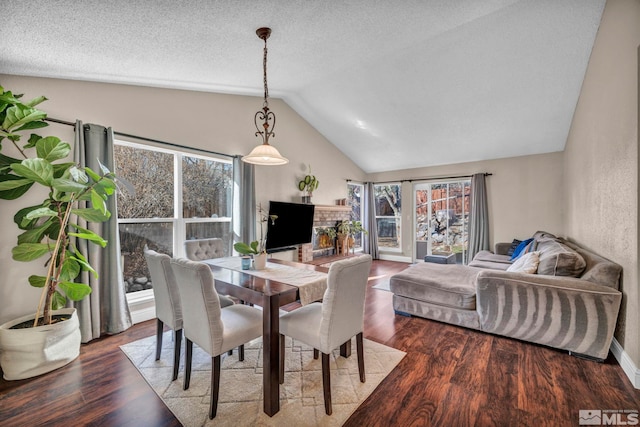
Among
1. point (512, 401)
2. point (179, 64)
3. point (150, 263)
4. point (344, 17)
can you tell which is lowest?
point (512, 401)

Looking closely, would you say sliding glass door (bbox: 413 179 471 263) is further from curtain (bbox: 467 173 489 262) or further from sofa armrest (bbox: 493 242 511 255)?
sofa armrest (bbox: 493 242 511 255)

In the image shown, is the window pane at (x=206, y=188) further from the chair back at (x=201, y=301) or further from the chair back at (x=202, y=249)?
the chair back at (x=201, y=301)

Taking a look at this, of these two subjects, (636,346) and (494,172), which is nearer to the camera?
(636,346)

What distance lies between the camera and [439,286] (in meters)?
3.05

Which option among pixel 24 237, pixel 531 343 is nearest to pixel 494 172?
pixel 531 343

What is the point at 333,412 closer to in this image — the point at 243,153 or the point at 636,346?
the point at 636,346

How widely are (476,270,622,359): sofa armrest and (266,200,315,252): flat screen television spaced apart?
298 centimetres

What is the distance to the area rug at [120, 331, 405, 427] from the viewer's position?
170cm

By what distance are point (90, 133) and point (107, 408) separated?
2448 mm

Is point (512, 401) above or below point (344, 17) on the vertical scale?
below

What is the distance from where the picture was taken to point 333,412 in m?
1.73

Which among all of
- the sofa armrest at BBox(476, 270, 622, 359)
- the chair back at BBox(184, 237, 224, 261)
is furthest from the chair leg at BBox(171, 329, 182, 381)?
the sofa armrest at BBox(476, 270, 622, 359)

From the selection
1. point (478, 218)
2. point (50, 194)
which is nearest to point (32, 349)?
point (50, 194)

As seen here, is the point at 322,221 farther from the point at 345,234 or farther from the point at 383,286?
the point at 383,286
